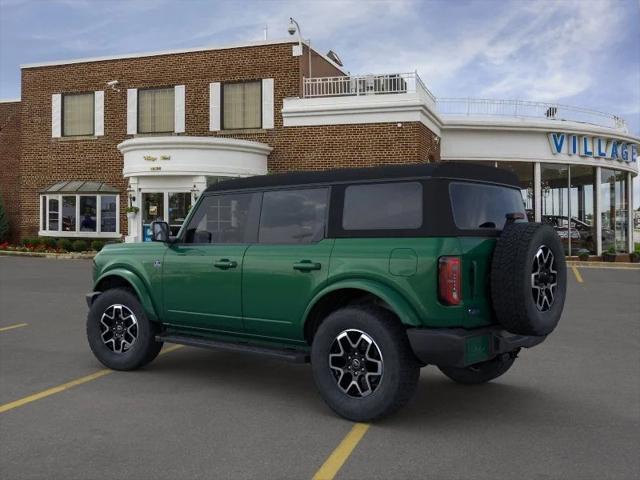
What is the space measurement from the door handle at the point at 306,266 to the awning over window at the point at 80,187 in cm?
2121

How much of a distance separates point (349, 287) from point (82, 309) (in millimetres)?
7419

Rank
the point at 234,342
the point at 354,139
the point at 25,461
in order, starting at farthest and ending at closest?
the point at 354,139, the point at 234,342, the point at 25,461

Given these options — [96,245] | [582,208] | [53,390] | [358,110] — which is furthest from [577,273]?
[96,245]

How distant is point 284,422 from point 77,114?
2439 cm

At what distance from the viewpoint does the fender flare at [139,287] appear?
6133 mm

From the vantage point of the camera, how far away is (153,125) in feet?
81.6

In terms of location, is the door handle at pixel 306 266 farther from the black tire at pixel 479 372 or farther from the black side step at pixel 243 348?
the black tire at pixel 479 372

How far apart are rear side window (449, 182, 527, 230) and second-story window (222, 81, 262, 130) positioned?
18.7 meters

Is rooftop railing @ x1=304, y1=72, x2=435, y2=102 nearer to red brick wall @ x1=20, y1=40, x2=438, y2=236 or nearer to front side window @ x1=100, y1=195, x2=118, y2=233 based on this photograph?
red brick wall @ x1=20, y1=40, x2=438, y2=236

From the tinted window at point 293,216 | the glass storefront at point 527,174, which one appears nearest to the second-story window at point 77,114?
the glass storefront at point 527,174

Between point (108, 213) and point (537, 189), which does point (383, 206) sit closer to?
point (537, 189)

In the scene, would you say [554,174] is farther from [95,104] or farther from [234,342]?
[234,342]

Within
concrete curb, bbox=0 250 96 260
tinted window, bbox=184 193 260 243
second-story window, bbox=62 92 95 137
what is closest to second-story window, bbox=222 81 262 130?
second-story window, bbox=62 92 95 137

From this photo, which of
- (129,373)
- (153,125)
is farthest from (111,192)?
(129,373)
